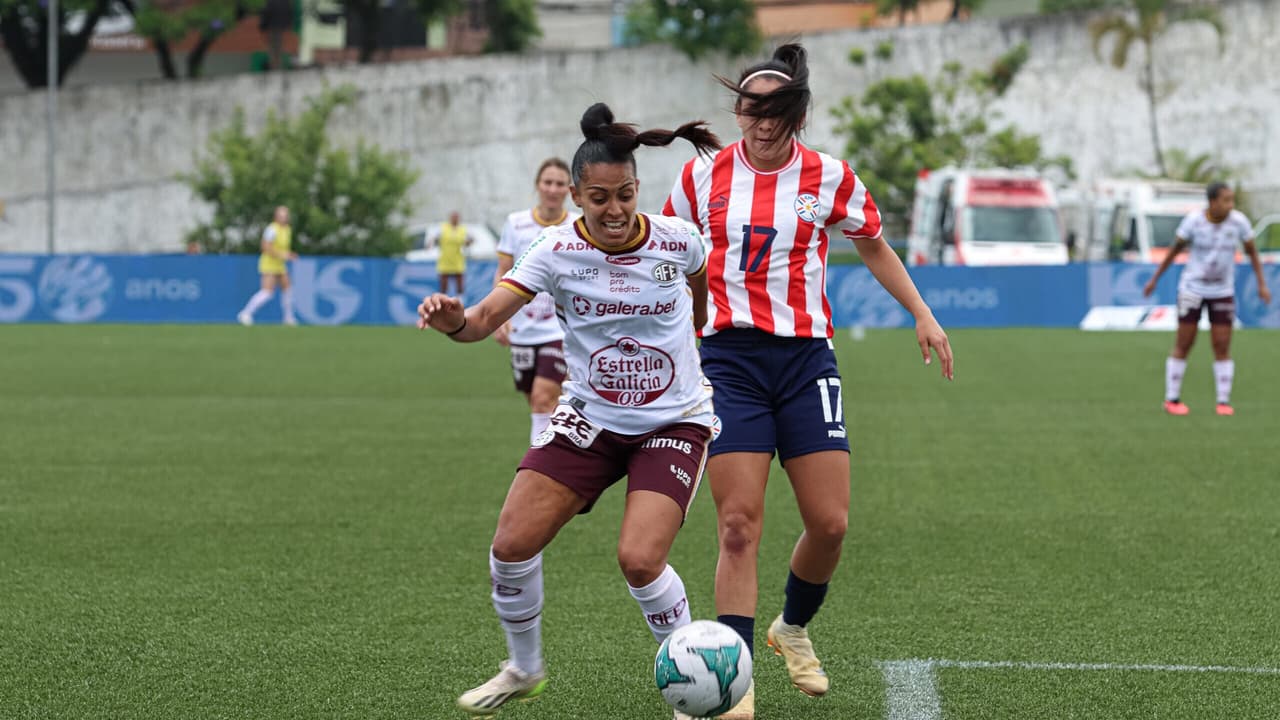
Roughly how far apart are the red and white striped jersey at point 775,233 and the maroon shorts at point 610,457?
0.55m

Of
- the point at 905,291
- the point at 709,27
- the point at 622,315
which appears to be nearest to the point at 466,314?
the point at 622,315

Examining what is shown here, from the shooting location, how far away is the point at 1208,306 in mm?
14945

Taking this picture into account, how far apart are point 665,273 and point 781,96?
29.8 inches

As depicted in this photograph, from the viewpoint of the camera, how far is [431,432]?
13.4 metres

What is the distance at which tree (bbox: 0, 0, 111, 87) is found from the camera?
43250 mm

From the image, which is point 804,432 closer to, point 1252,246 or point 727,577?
point 727,577

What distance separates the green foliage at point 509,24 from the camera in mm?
51938

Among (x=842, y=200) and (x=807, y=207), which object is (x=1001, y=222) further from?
(x=807, y=207)

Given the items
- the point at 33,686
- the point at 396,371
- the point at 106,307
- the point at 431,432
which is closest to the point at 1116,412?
the point at 431,432

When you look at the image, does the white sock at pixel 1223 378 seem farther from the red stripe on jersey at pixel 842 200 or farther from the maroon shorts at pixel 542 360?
the red stripe on jersey at pixel 842 200

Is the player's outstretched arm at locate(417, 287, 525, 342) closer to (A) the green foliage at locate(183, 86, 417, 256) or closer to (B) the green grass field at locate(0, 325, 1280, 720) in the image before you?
(B) the green grass field at locate(0, 325, 1280, 720)

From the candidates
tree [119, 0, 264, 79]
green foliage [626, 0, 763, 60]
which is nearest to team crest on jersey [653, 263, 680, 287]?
tree [119, 0, 264, 79]

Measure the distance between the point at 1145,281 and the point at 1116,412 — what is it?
1368cm

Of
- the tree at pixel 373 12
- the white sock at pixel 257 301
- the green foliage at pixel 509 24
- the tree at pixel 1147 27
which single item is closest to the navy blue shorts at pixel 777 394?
the white sock at pixel 257 301
